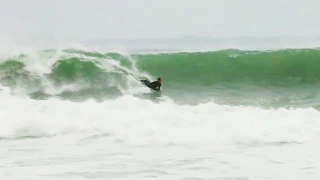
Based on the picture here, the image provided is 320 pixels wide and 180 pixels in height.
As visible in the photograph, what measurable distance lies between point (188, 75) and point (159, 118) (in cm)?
717

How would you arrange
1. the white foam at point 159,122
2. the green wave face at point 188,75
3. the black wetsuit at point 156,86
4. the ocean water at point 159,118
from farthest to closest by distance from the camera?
the green wave face at point 188,75, the black wetsuit at point 156,86, the white foam at point 159,122, the ocean water at point 159,118

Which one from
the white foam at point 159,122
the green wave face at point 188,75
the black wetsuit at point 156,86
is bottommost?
the white foam at point 159,122

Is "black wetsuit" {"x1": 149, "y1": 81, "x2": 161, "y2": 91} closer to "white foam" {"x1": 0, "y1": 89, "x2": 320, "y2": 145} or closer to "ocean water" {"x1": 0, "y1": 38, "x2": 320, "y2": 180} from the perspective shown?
"ocean water" {"x1": 0, "y1": 38, "x2": 320, "y2": 180}

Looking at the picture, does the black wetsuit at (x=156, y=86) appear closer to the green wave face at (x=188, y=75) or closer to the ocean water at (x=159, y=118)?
the ocean water at (x=159, y=118)

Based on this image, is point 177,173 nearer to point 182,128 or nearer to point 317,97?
point 182,128

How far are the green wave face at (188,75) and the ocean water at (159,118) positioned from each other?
0.03 metres

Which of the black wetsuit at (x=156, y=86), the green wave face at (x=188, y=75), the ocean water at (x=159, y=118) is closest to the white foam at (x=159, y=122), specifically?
the ocean water at (x=159, y=118)

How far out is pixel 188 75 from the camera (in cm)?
1725

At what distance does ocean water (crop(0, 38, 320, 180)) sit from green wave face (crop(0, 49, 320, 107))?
0.03 meters

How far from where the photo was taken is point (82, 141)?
9.02 metres

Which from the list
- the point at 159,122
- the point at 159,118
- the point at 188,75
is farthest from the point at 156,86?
the point at 159,122

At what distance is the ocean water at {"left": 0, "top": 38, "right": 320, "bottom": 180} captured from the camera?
7410 millimetres

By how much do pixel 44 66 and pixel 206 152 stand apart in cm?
953

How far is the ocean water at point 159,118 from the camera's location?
7.41 meters
